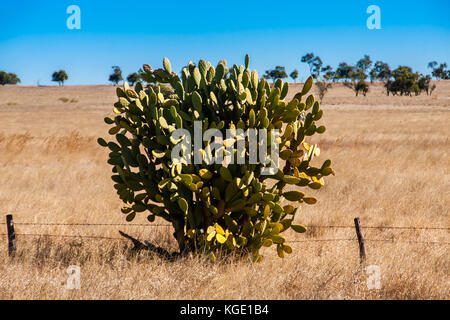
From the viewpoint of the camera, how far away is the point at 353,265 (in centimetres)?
526

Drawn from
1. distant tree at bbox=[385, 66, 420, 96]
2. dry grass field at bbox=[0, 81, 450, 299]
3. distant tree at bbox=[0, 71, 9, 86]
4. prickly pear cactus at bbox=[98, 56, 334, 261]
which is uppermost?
distant tree at bbox=[0, 71, 9, 86]

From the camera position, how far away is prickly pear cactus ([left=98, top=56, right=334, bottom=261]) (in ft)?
15.4

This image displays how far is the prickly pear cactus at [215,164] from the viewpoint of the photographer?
4.70m

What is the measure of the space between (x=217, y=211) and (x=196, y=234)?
0.57m

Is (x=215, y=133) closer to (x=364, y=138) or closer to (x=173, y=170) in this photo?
(x=173, y=170)

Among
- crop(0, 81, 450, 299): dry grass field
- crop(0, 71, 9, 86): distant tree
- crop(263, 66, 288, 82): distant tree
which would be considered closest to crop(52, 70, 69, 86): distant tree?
crop(0, 71, 9, 86): distant tree

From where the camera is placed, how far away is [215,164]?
481 cm

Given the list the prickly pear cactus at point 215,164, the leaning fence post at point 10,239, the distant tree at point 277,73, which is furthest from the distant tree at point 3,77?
the prickly pear cactus at point 215,164

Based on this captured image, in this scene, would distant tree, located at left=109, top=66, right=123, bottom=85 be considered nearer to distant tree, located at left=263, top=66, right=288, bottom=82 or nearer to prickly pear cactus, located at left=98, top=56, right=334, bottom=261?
distant tree, located at left=263, top=66, right=288, bottom=82

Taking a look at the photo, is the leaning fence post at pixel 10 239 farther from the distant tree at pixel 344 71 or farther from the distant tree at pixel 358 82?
the distant tree at pixel 344 71

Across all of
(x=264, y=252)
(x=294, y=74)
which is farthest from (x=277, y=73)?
(x=264, y=252)

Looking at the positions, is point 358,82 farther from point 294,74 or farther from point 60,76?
point 60,76

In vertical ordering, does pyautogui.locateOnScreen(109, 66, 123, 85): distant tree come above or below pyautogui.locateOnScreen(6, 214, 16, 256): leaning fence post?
above
